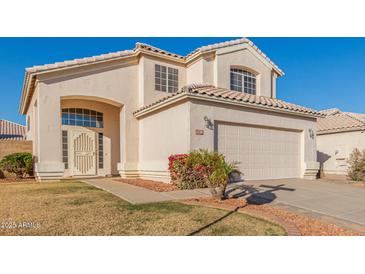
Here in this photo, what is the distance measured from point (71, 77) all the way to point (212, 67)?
749cm

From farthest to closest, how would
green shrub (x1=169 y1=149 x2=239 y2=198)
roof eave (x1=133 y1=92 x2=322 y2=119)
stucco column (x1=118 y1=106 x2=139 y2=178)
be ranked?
stucco column (x1=118 y1=106 x2=139 y2=178) < roof eave (x1=133 y1=92 x2=322 y2=119) < green shrub (x1=169 y1=149 x2=239 y2=198)

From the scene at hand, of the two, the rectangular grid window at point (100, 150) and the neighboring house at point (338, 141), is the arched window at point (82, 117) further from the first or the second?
the neighboring house at point (338, 141)

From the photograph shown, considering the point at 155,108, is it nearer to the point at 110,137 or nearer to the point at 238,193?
the point at 110,137

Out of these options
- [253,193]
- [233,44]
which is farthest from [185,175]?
[233,44]

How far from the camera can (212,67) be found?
1439 cm

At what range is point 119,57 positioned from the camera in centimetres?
1291

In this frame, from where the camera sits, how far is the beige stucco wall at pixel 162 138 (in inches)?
392

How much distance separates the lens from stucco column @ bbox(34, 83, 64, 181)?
1070 cm

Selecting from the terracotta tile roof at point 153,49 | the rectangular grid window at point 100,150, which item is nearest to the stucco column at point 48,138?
the rectangular grid window at point 100,150

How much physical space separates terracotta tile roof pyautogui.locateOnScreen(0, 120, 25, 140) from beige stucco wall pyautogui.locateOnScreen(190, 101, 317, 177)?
65.1 feet

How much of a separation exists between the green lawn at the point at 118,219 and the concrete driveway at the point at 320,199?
2.28 meters

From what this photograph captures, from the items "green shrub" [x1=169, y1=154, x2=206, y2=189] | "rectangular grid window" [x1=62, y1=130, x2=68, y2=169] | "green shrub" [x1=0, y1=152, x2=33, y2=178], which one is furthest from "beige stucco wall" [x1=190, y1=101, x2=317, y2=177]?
"green shrub" [x1=0, y1=152, x2=33, y2=178]

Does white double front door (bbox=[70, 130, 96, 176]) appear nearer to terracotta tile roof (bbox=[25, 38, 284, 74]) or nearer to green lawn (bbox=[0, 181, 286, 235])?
terracotta tile roof (bbox=[25, 38, 284, 74])
